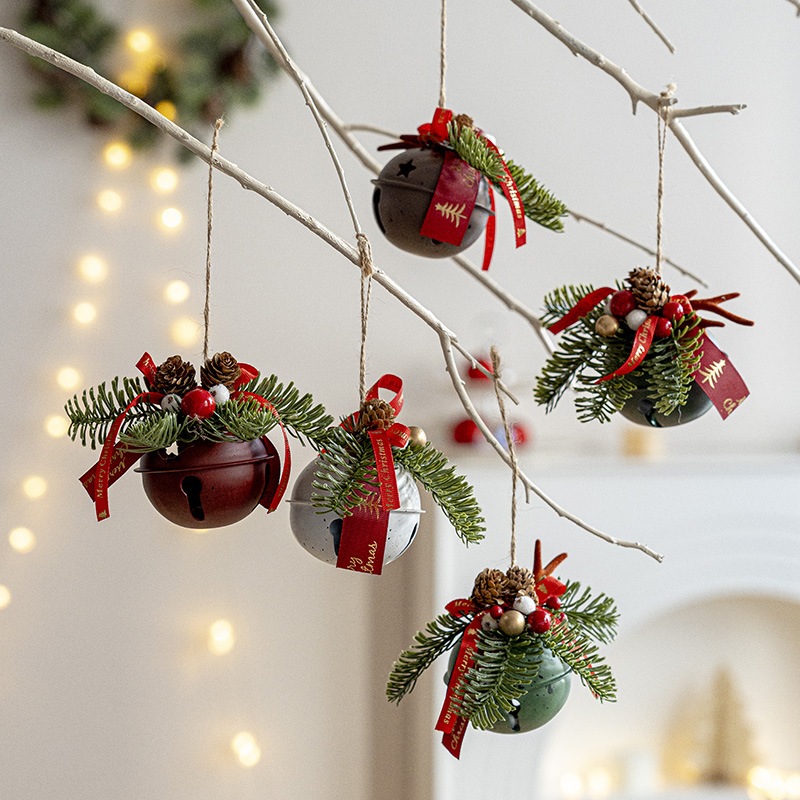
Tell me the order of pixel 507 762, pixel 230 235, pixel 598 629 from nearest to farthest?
pixel 598 629, pixel 507 762, pixel 230 235

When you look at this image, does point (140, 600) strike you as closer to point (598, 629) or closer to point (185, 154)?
point (185, 154)

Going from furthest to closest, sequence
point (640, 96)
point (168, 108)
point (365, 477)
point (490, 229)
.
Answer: point (168, 108) < point (490, 229) < point (640, 96) < point (365, 477)

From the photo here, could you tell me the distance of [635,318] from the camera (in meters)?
0.71

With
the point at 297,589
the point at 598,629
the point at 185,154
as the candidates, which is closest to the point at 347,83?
A: the point at 185,154

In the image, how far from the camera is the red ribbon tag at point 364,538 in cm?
67

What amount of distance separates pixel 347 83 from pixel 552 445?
889mm

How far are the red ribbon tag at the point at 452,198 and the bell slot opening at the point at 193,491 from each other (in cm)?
32

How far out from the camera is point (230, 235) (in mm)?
1769

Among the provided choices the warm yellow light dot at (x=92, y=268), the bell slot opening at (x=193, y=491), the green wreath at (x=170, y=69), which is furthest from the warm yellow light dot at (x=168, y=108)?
the bell slot opening at (x=193, y=491)

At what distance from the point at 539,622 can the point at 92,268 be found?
134cm

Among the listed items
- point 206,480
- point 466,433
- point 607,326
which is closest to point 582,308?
point 607,326

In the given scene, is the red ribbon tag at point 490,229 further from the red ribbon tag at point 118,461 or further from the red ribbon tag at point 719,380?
the red ribbon tag at point 118,461

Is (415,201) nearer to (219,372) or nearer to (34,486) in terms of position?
(219,372)

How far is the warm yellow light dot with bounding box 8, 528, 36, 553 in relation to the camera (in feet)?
5.58
